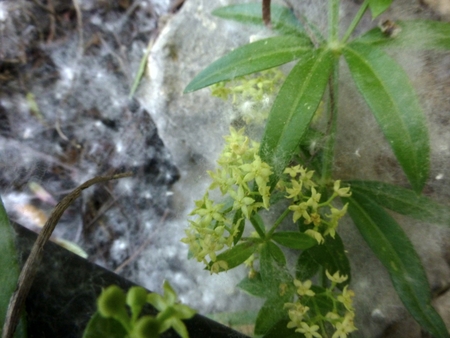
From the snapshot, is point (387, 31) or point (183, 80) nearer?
point (387, 31)

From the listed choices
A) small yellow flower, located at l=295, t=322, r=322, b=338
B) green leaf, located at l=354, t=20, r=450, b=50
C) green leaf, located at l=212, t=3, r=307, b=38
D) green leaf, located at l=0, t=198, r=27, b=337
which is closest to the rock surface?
green leaf, located at l=212, t=3, r=307, b=38

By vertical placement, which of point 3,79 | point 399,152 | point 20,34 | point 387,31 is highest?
point 387,31

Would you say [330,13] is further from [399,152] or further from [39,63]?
[39,63]

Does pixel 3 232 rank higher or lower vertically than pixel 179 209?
higher

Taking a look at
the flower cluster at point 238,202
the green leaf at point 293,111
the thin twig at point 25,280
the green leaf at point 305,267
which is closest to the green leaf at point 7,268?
the thin twig at point 25,280

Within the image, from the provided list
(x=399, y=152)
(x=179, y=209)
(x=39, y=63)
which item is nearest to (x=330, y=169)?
(x=399, y=152)

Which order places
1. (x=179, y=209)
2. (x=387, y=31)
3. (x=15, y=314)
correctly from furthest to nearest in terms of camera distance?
1. (x=179, y=209)
2. (x=387, y=31)
3. (x=15, y=314)
